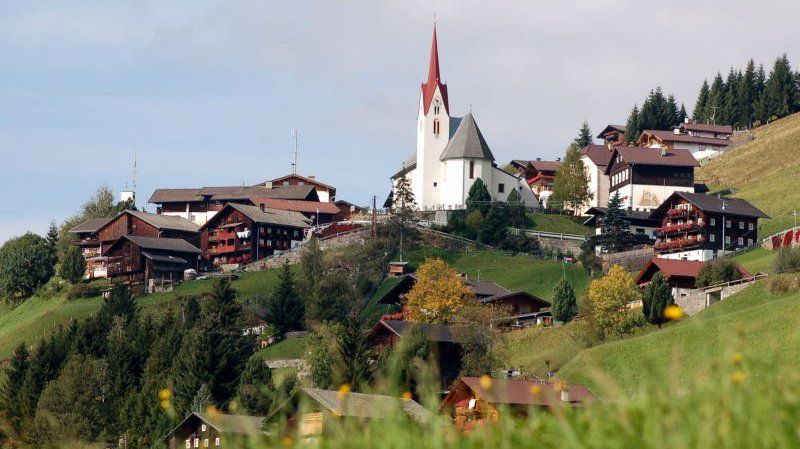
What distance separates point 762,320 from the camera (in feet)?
162

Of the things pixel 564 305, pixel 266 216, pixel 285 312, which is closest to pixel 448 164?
pixel 266 216

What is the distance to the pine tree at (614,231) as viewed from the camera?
8612cm

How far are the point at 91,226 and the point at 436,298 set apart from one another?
49155mm

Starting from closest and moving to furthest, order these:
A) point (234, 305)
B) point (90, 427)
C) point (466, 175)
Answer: point (90, 427) < point (234, 305) < point (466, 175)

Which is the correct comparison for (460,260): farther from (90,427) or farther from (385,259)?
(90,427)

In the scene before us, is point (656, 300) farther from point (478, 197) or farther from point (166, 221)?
point (166, 221)

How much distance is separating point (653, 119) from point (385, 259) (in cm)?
6174

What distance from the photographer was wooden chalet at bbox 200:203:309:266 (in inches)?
3888

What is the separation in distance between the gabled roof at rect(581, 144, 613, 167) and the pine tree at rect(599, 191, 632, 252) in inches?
751

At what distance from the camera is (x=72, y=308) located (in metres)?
88.6

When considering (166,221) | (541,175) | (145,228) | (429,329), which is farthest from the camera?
(541,175)

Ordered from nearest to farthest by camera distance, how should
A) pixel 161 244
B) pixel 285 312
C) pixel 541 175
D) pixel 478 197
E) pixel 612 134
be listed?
pixel 285 312 < pixel 161 244 < pixel 478 197 < pixel 541 175 < pixel 612 134

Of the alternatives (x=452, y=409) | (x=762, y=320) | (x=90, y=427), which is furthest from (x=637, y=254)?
(x=452, y=409)

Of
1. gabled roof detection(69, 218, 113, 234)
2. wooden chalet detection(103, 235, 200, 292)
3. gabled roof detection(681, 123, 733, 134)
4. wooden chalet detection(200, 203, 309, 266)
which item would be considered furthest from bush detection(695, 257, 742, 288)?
gabled roof detection(681, 123, 733, 134)
